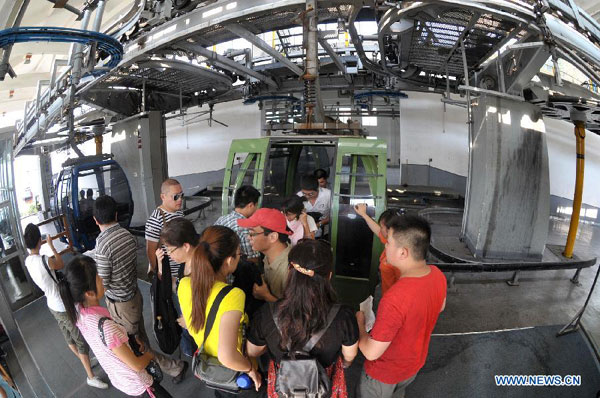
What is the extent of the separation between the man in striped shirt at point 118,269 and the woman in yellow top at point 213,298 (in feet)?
3.57

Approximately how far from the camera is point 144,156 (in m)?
7.70

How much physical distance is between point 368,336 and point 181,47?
4640 millimetres

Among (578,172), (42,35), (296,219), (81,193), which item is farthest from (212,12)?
(578,172)

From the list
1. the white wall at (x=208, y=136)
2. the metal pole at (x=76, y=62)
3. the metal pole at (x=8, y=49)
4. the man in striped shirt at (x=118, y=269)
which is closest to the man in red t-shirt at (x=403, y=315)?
the man in striped shirt at (x=118, y=269)

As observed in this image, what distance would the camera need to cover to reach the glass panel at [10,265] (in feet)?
9.12

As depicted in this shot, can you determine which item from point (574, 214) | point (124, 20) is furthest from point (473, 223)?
point (124, 20)

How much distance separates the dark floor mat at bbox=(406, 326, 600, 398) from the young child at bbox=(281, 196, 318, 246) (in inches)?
63.3

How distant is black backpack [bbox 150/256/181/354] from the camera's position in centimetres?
235

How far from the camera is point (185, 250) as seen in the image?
2.05m

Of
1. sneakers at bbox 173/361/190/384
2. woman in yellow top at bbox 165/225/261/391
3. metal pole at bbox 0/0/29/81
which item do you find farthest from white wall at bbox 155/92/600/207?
metal pole at bbox 0/0/29/81

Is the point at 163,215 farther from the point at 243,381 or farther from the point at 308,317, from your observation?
the point at 308,317

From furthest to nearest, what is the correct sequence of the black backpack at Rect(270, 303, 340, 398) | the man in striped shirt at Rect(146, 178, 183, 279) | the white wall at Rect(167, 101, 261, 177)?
the white wall at Rect(167, 101, 261, 177)
the man in striped shirt at Rect(146, 178, 183, 279)
the black backpack at Rect(270, 303, 340, 398)

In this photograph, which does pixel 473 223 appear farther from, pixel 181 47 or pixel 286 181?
pixel 181 47

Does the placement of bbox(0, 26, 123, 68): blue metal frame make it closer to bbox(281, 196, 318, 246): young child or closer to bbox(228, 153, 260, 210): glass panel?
bbox(228, 153, 260, 210): glass panel
